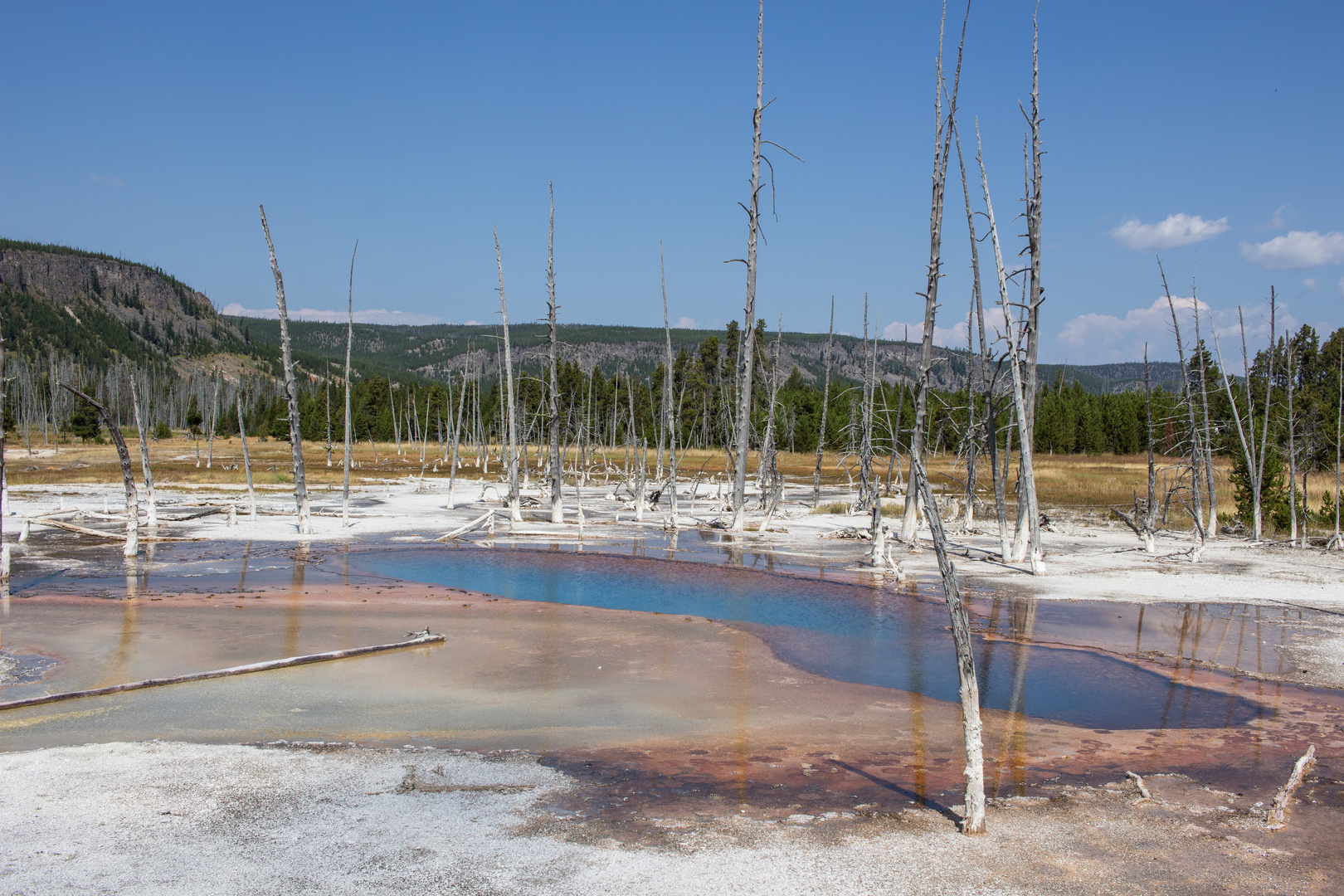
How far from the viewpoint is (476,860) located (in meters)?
6.44

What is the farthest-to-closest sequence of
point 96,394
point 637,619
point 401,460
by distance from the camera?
1. point 96,394
2. point 401,460
3. point 637,619

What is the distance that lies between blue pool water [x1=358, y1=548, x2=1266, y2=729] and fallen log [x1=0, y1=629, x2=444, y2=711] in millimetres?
4917

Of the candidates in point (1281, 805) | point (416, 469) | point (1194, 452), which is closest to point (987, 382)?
point (1194, 452)

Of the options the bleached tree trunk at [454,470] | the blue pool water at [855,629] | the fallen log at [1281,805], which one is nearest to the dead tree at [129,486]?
the blue pool water at [855,629]

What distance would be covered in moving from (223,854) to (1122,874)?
6578mm

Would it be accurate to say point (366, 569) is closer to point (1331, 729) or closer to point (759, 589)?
point (759, 589)

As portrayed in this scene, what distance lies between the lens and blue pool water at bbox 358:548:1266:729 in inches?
448

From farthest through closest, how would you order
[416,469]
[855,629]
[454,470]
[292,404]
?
[416,469]
[454,470]
[292,404]
[855,629]

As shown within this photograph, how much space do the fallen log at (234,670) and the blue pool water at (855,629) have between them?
492 centimetres

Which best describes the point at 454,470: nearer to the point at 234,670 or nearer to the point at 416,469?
the point at 234,670

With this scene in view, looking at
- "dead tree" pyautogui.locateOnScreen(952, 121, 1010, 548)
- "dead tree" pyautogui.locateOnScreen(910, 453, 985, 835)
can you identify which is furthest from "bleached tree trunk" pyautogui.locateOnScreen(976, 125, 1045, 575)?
"dead tree" pyautogui.locateOnScreen(910, 453, 985, 835)

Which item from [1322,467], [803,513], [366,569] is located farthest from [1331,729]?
[1322,467]

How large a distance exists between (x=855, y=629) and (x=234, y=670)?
9.92 metres

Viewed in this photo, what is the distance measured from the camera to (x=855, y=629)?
619 inches
